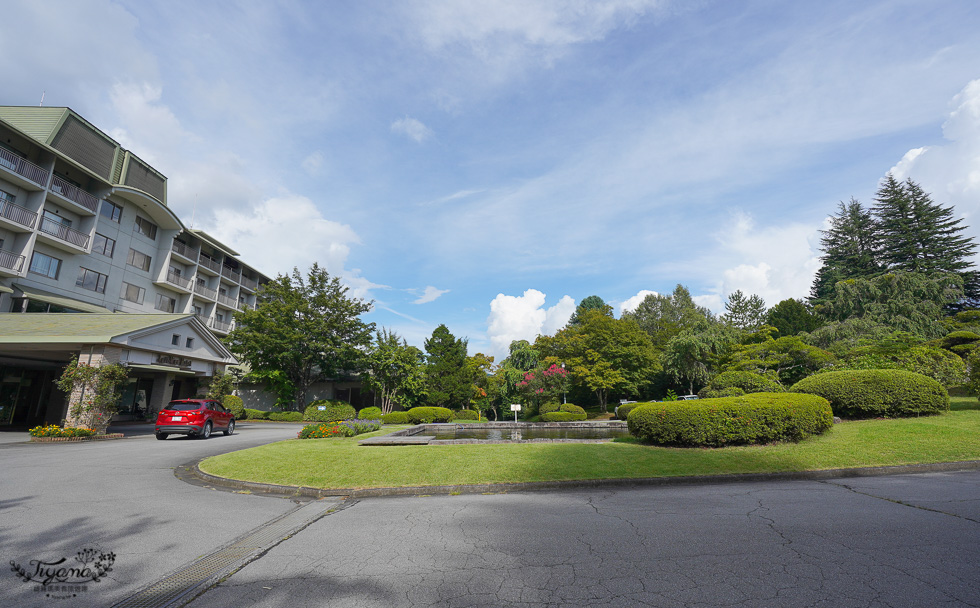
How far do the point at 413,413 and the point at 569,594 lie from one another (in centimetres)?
2603

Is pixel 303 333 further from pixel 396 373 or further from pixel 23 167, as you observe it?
pixel 23 167

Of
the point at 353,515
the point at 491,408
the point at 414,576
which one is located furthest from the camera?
the point at 491,408

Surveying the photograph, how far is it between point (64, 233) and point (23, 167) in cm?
389

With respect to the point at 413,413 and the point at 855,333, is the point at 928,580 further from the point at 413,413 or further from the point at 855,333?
the point at 855,333

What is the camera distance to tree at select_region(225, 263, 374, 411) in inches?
1300

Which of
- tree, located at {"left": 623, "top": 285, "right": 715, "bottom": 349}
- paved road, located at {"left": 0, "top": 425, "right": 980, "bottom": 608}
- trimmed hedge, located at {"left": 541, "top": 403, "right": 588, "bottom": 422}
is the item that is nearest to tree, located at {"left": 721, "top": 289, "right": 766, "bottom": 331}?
tree, located at {"left": 623, "top": 285, "right": 715, "bottom": 349}

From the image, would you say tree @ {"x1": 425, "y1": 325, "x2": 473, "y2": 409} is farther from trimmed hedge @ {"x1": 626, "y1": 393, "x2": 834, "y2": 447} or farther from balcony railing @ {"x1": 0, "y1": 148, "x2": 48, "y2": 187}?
balcony railing @ {"x1": 0, "y1": 148, "x2": 48, "y2": 187}

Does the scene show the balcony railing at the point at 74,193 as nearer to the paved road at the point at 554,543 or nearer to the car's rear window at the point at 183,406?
the car's rear window at the point at 183,406

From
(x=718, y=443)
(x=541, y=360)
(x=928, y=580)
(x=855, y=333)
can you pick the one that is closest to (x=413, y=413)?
(x=541, y=360)

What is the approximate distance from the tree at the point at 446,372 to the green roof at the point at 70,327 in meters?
18.6

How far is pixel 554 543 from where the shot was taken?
15.5 feet

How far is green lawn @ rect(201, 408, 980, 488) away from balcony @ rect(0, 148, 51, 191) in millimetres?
24429

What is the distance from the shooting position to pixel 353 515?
6258 millimetres

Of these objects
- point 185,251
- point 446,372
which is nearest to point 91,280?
point 185,251
